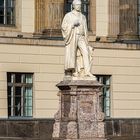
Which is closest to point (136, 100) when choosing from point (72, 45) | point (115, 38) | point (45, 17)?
point (115, 38)

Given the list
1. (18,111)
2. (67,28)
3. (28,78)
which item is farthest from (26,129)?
(67,28)

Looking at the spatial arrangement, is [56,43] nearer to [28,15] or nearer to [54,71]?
[54,71]

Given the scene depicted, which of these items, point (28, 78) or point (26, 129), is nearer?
point (26, 129)

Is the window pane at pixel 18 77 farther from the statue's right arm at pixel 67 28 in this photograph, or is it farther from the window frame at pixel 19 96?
the statue's right arm at pixel 67 28

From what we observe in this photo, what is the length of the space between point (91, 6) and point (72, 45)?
18.4 meters

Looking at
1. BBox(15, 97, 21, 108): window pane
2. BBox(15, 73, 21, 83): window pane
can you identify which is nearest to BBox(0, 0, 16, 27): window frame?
BBox(15, 73, 21, 83): window pane

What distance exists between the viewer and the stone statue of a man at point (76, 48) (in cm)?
3291

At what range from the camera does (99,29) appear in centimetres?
5119

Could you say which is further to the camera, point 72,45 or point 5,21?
point 5,21

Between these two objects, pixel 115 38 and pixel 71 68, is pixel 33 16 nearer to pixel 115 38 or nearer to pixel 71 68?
pixel 115 38

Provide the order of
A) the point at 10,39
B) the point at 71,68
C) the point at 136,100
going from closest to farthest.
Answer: the point at 71,68 < the point at 10,39 < the point at 136,100

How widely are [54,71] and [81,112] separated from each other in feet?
51.3

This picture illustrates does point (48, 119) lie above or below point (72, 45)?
below

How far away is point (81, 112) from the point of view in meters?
32.7
